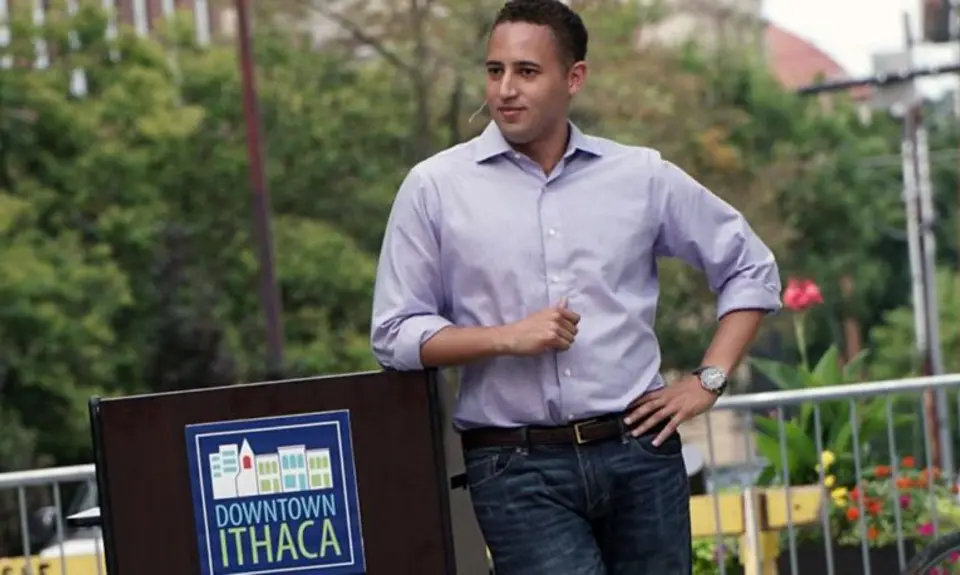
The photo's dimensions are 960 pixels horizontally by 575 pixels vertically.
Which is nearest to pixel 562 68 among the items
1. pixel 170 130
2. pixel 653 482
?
pixel 653 482

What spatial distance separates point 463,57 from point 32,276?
7084 mm

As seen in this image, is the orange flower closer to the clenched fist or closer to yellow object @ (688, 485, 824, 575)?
yellow object @ (688, 485, 824, 575)

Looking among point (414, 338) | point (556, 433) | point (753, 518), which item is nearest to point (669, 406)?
point (556, 433)

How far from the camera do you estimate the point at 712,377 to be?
4.42 m

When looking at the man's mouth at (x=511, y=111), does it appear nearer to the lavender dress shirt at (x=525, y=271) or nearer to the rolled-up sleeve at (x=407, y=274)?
the lavender dress shirt at (x=525, y=271)

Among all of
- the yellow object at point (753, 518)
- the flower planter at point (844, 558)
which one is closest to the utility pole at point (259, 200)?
the flower planter at point (844, 558)

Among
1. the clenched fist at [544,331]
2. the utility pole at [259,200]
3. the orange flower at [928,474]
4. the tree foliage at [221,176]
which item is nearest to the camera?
the clenched fist at [544,331]

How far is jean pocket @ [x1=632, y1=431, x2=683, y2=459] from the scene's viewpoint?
14.1 feet

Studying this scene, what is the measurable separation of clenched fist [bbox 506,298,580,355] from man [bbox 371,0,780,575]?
0.8 inches

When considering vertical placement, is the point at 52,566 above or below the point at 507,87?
below

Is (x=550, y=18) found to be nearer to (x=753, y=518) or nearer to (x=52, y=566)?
(x=753, y=518)

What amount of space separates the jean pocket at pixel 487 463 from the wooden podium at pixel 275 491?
114mm

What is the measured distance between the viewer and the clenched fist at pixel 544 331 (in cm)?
408

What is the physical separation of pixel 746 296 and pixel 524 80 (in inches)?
23.7
